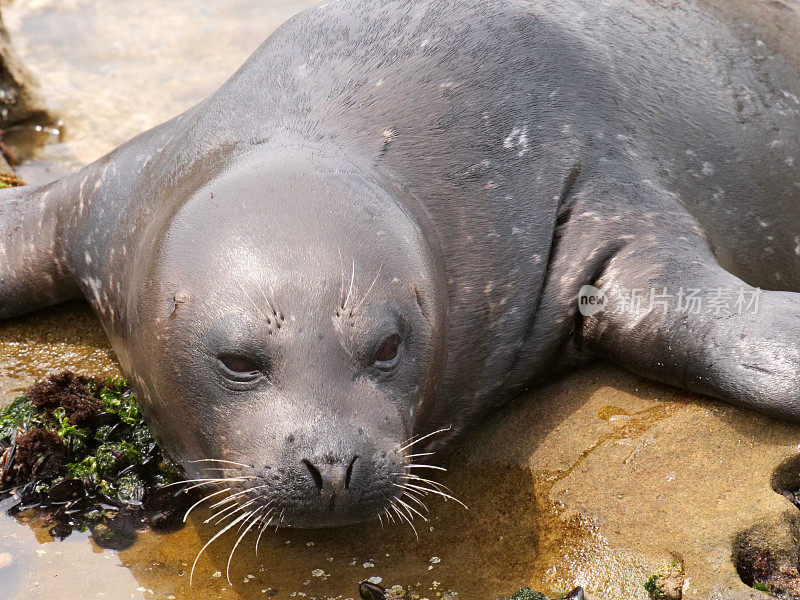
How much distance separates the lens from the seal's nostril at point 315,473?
4336 mm

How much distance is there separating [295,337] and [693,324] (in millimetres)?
1964

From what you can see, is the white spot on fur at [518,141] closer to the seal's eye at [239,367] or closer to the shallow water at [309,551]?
the shallow water at [309,551]

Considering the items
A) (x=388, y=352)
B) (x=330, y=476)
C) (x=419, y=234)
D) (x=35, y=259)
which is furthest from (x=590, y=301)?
(x=35, y=259)

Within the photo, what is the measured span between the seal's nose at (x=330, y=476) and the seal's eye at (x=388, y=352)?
456 mm

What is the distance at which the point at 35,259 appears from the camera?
651 centimetres

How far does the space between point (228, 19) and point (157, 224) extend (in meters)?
6.99

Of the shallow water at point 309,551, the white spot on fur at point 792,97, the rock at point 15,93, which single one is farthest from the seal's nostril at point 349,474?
the rock at point 15,93

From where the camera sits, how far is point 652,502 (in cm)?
491

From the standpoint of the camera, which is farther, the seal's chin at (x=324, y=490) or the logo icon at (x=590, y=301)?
the logo icon at (x=590, y=301)

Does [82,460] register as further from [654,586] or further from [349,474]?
[654,586]

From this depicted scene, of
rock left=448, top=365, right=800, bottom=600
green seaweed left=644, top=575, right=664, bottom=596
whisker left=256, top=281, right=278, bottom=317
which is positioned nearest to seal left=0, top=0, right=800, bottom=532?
whisker left=256, top=281, right=278, bottom=317

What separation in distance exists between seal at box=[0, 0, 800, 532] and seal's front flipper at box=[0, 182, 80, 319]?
0.02 meters

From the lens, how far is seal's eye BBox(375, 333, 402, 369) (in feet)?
15.2

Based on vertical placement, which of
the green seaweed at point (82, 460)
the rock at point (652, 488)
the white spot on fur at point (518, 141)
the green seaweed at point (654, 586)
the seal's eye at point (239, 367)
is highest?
the white spot on fur at point (518, 141)
